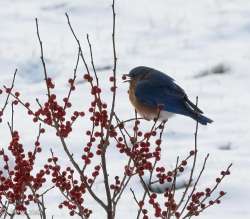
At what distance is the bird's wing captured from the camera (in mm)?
4621

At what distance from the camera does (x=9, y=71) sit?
9227mm

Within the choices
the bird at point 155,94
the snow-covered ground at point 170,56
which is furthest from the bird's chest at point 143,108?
the snow-covered ground at point 170,56

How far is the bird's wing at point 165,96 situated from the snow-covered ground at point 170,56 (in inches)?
31.2

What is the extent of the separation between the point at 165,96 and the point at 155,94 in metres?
0.09

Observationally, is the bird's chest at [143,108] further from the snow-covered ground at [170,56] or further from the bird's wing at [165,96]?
the snow-covered ground at [170,56]

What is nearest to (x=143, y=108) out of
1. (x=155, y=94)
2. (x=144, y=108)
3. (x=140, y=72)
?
(x=144, y=108)

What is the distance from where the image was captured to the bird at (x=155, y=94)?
15.2 feet

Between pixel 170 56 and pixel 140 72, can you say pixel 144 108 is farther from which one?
pixel 170 56

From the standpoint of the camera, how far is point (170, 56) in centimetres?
959

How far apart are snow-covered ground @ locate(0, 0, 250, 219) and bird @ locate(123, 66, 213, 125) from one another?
789 millimetres

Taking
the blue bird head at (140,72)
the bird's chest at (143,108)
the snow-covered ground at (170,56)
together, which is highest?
the snow-covered ground at (170,56)

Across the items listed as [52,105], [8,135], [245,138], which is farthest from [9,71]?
[52,105]

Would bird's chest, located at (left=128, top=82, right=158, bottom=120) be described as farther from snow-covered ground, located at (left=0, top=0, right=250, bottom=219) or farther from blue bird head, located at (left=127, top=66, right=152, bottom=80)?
snow-covered ground, located at (left=0, top=0, right=250, bottom=219)

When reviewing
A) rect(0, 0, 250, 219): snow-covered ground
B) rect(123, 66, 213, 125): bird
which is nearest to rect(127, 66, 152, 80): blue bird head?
rect(123, 66, 213, 125): bird
